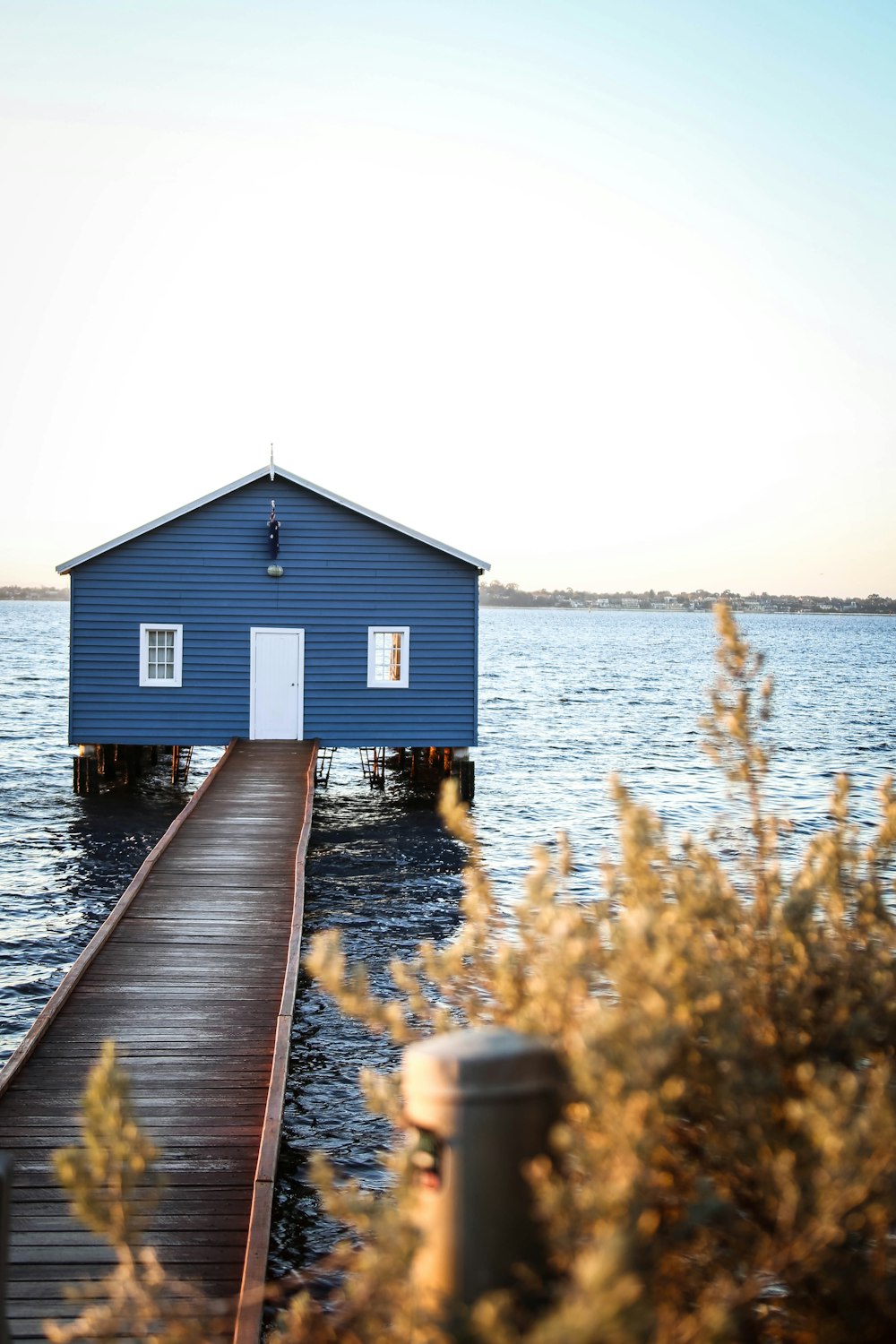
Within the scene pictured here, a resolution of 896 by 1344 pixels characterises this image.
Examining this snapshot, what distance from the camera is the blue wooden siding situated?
74.6 feet

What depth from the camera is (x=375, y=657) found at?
75.7ft

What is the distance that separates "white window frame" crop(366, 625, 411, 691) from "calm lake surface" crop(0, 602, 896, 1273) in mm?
2957

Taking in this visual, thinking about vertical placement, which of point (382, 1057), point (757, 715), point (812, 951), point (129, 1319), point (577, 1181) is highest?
point (757, 715)

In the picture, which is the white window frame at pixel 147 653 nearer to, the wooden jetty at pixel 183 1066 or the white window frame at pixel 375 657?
the white window frame at pixel 375 657

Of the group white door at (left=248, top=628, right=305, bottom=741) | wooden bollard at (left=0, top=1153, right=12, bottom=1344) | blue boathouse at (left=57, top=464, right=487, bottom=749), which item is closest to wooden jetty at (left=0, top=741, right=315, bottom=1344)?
wooden bollard at (left=0, top=1153, right=12, bottom=1344)

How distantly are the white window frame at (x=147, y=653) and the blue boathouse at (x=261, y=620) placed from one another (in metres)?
0.02

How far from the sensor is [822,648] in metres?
135

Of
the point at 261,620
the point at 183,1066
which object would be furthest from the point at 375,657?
the point at 183,1066

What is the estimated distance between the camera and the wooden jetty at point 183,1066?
630cm

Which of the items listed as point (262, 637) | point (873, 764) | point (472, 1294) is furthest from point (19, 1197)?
point (873, 764)

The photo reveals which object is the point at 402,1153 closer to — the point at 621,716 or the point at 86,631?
the point at 86,631

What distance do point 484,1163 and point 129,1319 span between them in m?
0.97

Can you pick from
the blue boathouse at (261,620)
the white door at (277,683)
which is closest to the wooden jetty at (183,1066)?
the white door at (277,683)

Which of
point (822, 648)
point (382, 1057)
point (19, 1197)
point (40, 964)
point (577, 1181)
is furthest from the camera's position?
point (822, 648)
